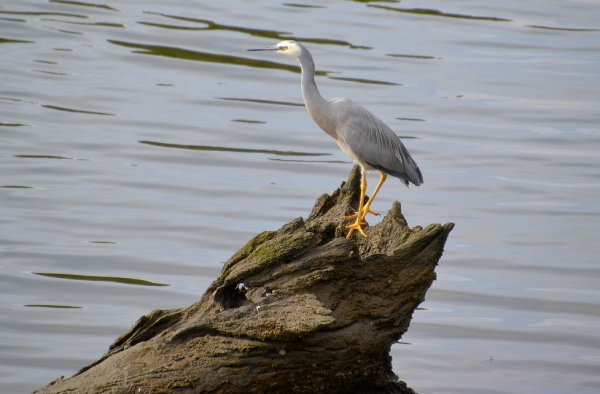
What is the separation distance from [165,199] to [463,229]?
426 centimetres

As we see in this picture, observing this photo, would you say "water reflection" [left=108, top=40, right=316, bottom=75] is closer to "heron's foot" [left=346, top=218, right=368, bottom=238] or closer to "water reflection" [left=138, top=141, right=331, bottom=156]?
"water reflection" [left=138, top=141, right=331, bottom=156]

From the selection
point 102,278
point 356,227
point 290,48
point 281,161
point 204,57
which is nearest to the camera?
point 356,227

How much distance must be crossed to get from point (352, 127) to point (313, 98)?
443 mm

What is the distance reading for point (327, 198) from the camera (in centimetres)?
742

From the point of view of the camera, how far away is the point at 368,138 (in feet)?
27.4

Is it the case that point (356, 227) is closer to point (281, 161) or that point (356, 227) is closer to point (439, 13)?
point (281, 161)

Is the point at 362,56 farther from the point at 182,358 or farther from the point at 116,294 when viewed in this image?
the point at 182,358

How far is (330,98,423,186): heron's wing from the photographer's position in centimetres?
834

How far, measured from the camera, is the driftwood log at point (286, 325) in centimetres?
566

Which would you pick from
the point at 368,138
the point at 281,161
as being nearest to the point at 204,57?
the point at 281,161

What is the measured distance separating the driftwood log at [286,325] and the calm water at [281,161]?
2.66 metres

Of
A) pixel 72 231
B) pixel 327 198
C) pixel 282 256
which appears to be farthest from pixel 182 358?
pixel 72 231

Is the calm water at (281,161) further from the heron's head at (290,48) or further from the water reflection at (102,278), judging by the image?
the heron's head at (290,48)

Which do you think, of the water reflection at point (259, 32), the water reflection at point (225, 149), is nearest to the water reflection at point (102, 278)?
the water reflection at point (225, 149)
